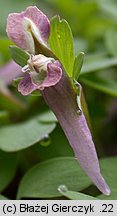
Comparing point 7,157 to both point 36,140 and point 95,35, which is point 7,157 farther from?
point 95,35

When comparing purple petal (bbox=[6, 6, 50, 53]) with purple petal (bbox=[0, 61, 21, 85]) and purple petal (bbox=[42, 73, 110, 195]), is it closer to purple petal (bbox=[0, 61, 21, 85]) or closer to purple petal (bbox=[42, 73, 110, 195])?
purple petal (bbox=[42, 73, 110, 195])

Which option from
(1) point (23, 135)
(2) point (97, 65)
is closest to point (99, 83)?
(2) point (97, 65)

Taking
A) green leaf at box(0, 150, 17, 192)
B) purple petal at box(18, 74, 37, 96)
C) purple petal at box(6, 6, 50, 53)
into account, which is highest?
purple petal at box(6, 6, 50, 53)

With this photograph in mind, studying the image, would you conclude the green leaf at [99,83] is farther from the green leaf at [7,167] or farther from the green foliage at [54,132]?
the green leaf at [7,167]

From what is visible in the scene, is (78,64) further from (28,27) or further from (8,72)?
(8,72)


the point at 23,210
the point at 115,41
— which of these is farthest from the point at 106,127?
the point at 23,210

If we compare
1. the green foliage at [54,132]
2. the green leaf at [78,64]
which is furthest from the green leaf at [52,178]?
the green leaf at [78,64]

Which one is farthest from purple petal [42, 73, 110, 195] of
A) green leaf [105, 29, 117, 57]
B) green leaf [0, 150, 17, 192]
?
green leaf [105, 29, 117, 57]

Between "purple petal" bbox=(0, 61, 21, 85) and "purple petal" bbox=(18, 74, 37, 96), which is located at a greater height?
"purple petal" bbox=(18, 74, 37, 96)
